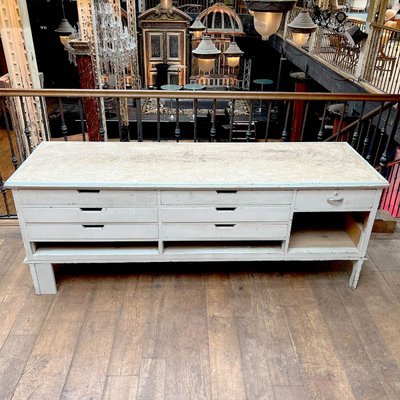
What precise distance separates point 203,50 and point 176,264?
167 inches

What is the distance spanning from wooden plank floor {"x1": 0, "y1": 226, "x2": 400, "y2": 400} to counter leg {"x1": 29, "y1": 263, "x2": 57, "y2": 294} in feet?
0.20

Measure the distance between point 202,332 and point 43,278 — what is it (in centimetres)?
99

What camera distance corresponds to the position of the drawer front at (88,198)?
2031 mm

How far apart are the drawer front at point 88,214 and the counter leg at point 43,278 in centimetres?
31

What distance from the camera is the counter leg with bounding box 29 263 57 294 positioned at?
2243mm

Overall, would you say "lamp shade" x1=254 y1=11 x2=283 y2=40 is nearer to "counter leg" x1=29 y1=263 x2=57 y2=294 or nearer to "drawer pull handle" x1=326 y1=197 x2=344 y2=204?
"drawer pull handle" x1=326 y1=197 x2=344 y2=204

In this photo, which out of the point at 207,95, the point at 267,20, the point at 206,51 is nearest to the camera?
the point at 207,95

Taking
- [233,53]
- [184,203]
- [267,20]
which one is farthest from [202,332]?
[233,53]

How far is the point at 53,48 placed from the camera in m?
13.2

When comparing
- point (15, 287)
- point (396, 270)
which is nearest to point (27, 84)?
point (15, 287)

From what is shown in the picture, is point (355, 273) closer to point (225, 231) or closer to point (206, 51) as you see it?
point (225, 231)

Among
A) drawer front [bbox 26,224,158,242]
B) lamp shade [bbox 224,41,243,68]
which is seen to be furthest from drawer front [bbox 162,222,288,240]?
lamp shade [bbox 224,41,243,68]

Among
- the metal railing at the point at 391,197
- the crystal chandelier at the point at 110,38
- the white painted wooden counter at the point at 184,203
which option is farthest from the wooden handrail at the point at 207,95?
the crystal chandelier at the point at 110,38

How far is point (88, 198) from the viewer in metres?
2.07
